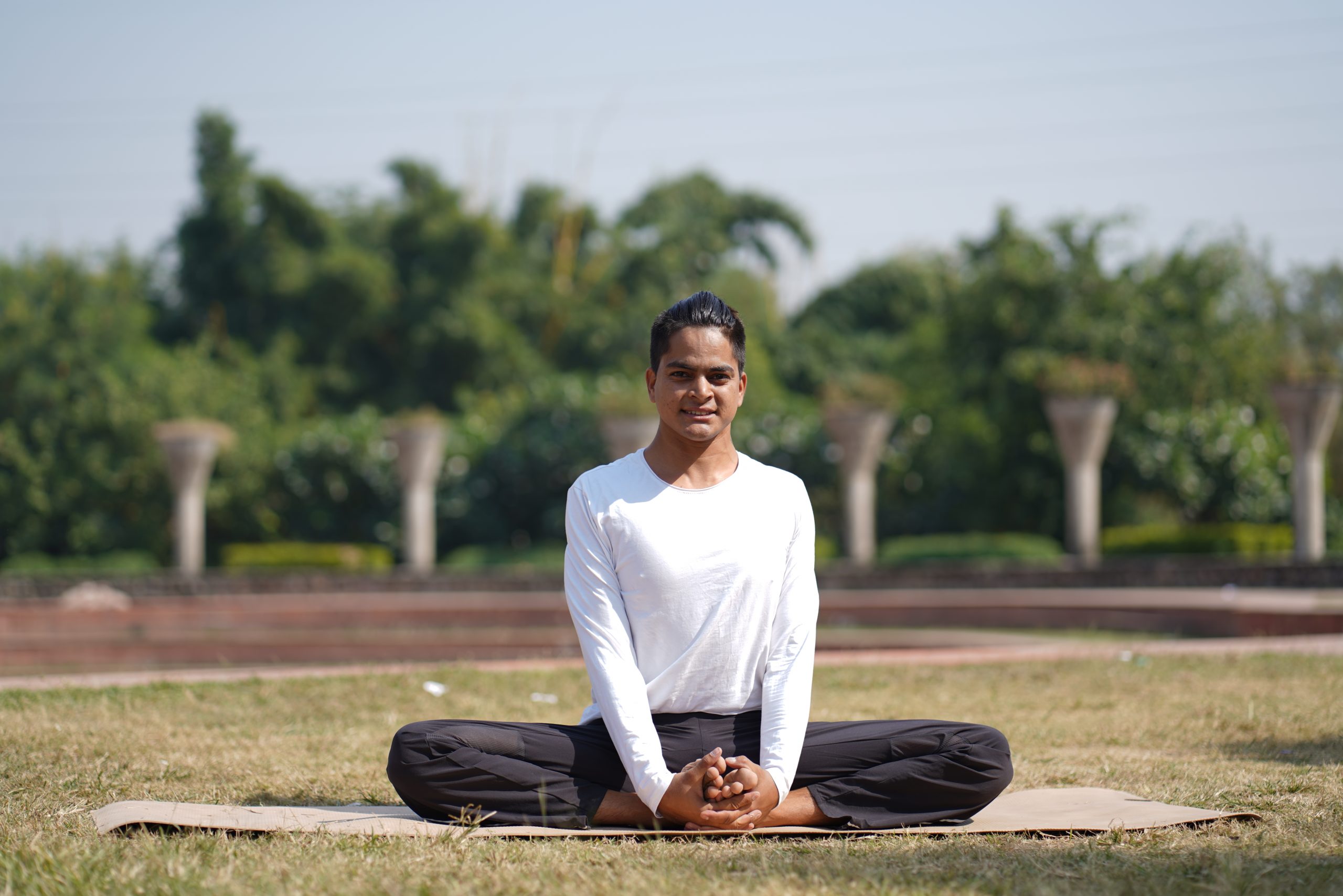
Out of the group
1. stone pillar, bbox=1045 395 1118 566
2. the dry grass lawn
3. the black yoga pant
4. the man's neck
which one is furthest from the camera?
stone pillar, bbox=1045 395 1118 566

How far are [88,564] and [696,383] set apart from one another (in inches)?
831

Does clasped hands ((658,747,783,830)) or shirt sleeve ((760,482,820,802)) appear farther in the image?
shirt sleeve ((760,482,820,802))

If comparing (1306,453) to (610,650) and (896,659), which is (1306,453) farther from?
(610,650)

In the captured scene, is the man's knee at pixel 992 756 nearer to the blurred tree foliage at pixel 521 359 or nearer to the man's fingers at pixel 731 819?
the man's fingers at pixel 731 819

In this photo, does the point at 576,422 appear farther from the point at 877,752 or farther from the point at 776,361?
the point at 877,752

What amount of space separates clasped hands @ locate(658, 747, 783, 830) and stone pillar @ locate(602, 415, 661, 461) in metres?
15.3

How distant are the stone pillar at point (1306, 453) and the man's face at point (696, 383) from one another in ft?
48.0

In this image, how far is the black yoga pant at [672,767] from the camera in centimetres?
365

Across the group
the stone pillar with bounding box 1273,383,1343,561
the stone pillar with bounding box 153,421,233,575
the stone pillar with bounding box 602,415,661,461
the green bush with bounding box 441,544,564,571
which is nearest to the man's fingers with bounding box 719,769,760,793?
the stone pillar with bounding box 1273,383,1343,561

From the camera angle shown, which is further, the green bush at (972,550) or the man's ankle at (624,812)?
the green bush at (972,550)

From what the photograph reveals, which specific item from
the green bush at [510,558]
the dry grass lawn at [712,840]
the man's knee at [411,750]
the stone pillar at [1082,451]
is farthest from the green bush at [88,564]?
the man's knee at [411,750]

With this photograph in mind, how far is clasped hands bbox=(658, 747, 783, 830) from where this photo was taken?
135 inches

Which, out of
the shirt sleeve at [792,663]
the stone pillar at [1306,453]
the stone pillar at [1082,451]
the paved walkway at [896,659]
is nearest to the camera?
the shirt sleeve at [792,663]

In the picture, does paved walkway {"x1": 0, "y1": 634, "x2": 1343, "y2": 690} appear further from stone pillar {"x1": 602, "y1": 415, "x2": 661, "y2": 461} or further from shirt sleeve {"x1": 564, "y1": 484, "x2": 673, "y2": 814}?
stone pillar {"x1": 602, "y1": 415, "x2": 661, "y2": 461}
